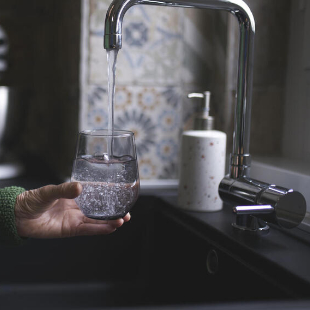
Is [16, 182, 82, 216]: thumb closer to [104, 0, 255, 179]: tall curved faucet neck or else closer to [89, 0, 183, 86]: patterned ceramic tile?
[104, 0, 255, 179]: tall curved faucet neck

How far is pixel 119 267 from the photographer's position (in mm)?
1079

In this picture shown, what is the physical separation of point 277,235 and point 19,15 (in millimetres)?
1218

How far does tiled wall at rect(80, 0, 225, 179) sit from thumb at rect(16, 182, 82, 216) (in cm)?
43

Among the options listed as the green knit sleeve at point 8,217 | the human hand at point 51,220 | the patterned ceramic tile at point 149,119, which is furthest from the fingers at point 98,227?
the patterned ceramic tile at point 149,119

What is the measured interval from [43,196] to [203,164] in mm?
361

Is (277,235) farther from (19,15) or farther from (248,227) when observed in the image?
(19,15)

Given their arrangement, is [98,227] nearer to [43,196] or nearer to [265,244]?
[43,196]

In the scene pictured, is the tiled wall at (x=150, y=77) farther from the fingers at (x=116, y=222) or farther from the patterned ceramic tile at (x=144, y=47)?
the fingers at (x=116, y=222)

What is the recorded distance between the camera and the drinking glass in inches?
27.0

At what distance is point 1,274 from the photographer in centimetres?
102

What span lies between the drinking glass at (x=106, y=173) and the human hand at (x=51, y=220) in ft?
0.22

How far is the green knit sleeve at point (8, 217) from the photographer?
779 mm

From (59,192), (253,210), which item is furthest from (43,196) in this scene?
(253,210)

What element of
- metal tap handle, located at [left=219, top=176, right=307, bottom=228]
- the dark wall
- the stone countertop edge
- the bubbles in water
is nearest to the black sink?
the stone countertop edge
